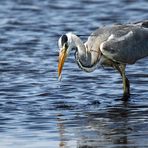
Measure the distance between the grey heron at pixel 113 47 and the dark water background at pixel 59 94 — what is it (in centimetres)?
44

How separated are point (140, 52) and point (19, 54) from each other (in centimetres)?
327

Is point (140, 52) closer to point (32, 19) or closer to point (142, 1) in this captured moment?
point (32, 19)

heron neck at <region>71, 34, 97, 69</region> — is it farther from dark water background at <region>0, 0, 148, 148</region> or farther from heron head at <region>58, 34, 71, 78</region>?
dark water background at <region>0, 0, 148, 148</region>

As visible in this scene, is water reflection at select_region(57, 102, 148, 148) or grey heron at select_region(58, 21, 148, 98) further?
grey heron at select_region(58, 21, 148, 98)

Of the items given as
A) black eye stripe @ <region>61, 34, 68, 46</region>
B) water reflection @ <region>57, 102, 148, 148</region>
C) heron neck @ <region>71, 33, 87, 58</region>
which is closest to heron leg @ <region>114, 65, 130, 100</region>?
water reflection @ <region>57, 102, 148, 148</region>

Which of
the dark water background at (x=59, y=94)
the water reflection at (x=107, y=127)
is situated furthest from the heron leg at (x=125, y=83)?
the water reflection at (x=107, y=127)

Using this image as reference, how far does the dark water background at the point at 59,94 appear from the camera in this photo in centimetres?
963

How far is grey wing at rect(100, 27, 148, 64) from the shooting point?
1211 cm

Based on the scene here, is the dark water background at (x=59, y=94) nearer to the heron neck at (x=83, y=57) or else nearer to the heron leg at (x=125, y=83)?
the heron leg at (x=125, y=83)

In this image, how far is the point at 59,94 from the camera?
40.1 ft

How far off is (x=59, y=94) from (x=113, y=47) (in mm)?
1058

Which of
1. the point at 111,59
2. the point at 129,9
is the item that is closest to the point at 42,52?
the point at 111,59

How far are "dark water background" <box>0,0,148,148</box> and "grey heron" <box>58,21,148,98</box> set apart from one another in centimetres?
44

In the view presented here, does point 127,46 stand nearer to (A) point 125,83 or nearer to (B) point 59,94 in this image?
(A) point 125,83
